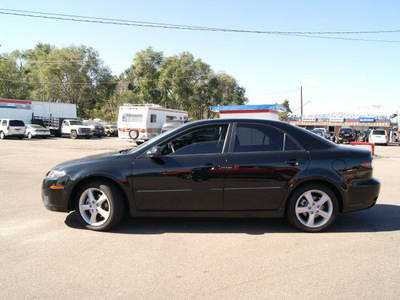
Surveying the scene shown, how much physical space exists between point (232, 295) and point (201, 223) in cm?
191

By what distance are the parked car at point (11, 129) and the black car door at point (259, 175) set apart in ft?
93.6

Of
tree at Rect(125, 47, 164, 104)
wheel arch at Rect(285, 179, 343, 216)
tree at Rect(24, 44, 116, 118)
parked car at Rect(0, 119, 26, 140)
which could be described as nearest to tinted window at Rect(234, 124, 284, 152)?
wheel arch at Rect(285, 179, 343, 216)

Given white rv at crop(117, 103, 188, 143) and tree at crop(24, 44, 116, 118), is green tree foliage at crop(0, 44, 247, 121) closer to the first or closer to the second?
tree at crop(24, 44, 116, 118)

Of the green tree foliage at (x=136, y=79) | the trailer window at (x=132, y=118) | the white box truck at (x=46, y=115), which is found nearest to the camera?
the trailer window at (x=132, y=118)

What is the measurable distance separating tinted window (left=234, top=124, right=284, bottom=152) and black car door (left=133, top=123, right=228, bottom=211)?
1.03 ft

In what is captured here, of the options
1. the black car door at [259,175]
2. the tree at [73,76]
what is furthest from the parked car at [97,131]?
the black car door at [259,175]

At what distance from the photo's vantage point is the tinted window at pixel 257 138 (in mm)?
4195

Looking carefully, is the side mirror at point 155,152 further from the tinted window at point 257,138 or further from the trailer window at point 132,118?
the trailer window at point 132,118

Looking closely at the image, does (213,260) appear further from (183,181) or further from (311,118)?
(311,118)

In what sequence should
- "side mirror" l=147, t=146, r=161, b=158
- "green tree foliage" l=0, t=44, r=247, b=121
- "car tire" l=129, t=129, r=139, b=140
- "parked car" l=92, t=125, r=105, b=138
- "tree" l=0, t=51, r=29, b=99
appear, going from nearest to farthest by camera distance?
1. "side mirror" l=147, t=146, r=161, b=158
2. "car tire" l=129, t=129, r=139, b=140
3. "parked car" l=92, t=125, r=105, b=138
4. "green tree foliage" l=0, t=44, r=247, b=121
5. "tree" l=0, t=51, r=29, b=99

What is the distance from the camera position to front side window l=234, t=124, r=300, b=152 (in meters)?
4.20

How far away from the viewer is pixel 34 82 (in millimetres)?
46812

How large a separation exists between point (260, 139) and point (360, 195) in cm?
163

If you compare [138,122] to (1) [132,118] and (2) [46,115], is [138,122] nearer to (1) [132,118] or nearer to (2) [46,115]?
(1) [132,118]
